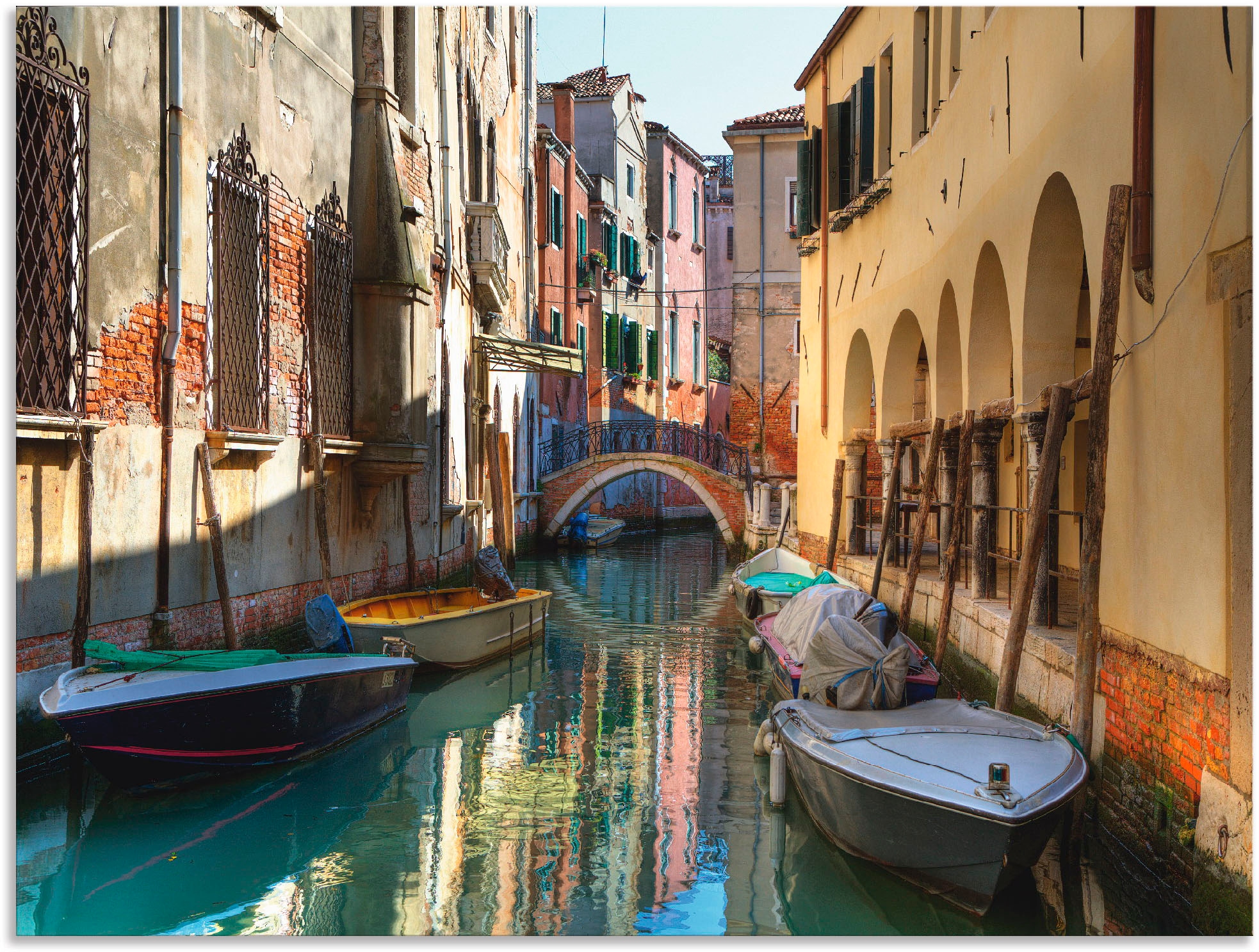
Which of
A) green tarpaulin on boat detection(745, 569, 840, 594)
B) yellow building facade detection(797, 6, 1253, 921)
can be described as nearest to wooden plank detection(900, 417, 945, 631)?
yellow building facade detection(797, 6, 1253, 921)

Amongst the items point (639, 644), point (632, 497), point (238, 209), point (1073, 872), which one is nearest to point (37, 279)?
point (238, 209)

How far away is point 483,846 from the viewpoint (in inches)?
217

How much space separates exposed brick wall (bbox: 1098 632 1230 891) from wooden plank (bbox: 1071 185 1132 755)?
0.32 ft

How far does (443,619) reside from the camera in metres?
9.64

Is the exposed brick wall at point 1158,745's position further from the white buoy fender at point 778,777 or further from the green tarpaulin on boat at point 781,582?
the green tarpaulin on boat at point 781,582

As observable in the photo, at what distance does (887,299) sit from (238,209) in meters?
5.97

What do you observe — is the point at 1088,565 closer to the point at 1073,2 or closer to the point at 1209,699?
the point at 1209,699

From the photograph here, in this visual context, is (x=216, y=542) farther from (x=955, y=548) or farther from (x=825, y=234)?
(x=825, y=234)

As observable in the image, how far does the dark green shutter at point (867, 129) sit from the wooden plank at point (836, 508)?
112 inches

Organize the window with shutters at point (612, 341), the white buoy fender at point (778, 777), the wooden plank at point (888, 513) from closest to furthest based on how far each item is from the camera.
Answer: the white buoy fender at point (778, 777) → the wooden plank at point (888, 513) → the window with shutters at point (612, 341)

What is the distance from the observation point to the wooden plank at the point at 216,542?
729 centimetres

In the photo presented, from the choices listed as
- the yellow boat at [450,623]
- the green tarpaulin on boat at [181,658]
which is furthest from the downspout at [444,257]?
the green tarpaulin on boat at [181,658]

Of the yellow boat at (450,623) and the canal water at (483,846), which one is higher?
the yellow boat at (450,623)

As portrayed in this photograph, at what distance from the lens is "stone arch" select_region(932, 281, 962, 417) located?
9.48 m
